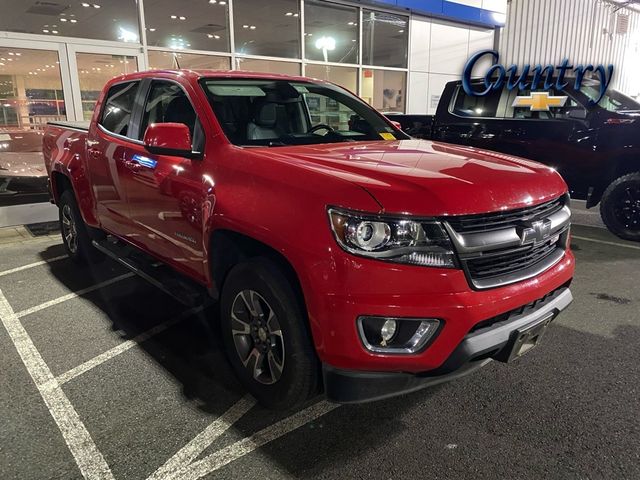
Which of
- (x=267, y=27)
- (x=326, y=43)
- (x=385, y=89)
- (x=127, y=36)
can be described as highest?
(x=267, y=27)

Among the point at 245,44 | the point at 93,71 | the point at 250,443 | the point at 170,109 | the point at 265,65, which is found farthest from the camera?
the point at 265,65

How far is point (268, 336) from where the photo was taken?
7.96 ft

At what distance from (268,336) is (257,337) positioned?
0.11m

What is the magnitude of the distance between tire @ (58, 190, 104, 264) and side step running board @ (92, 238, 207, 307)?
33 cm

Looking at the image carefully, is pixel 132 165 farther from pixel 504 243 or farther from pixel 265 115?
pixel 504 243

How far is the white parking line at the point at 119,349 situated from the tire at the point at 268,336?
0.94 metres

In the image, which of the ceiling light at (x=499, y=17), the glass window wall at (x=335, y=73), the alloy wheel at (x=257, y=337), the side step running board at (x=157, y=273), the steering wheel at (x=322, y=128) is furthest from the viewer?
the ceiling light at (x=499, y=17)

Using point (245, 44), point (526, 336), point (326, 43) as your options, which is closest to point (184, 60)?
point (245, 44)

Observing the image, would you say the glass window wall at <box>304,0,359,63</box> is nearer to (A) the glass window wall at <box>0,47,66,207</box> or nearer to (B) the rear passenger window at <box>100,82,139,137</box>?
(A) the glass window wall at <box>0,47,66,207</box>

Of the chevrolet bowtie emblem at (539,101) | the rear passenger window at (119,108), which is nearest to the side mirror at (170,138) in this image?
the rear passenger window at (119,108)

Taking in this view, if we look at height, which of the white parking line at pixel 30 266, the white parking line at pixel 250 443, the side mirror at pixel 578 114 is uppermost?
the side mirror at pixel 578 114

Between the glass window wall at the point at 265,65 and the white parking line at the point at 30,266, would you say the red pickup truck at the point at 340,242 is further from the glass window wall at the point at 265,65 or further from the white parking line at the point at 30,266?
the glass window wall at the point at 265,65

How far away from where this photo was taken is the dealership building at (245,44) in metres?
7.28

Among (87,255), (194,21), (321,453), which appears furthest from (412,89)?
(321,453)
